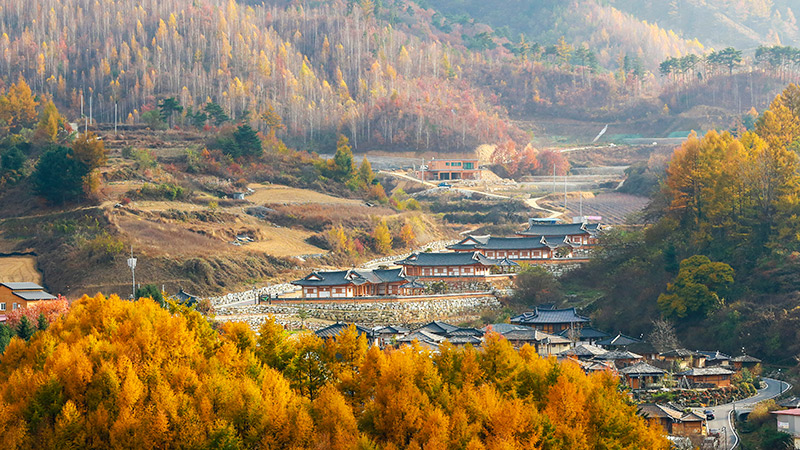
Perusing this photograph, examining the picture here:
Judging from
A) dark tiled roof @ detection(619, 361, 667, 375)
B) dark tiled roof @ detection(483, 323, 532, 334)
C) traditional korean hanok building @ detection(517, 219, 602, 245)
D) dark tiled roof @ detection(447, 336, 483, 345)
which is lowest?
dark tiled roof @ detection(483, 323, 532, 334)

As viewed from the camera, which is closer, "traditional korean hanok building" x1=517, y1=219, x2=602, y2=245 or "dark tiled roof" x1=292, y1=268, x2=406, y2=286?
"dark tiled roof" x1=292, y1=268, x2=406, y2=286

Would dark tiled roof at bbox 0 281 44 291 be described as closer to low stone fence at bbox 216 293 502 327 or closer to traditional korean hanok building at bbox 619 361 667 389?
low stone fence at bbox 216 293 502 327

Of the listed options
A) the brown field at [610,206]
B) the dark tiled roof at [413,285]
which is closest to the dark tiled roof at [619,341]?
the dark tiled roof at [413,285]

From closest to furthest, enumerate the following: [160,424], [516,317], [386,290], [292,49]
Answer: [160,424], [516,317], [386,290], [292,49]

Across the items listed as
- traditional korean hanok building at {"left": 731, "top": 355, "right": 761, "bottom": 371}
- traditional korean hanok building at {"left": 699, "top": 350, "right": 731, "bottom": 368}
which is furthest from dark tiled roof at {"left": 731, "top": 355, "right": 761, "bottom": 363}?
traditional korean hanok building at {"left": 699, "top": 350, "right": 731, "bottom": 368}

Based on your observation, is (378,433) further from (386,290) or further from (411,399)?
(386,290)

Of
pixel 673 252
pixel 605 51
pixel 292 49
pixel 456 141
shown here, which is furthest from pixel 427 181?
pixel 605 51

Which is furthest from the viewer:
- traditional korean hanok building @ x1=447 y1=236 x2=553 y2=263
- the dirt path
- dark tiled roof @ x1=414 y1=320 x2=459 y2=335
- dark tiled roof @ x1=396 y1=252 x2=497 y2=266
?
the dirt path

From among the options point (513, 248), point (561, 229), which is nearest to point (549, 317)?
point (513, 248)

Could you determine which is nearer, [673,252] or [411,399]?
[411,399]
